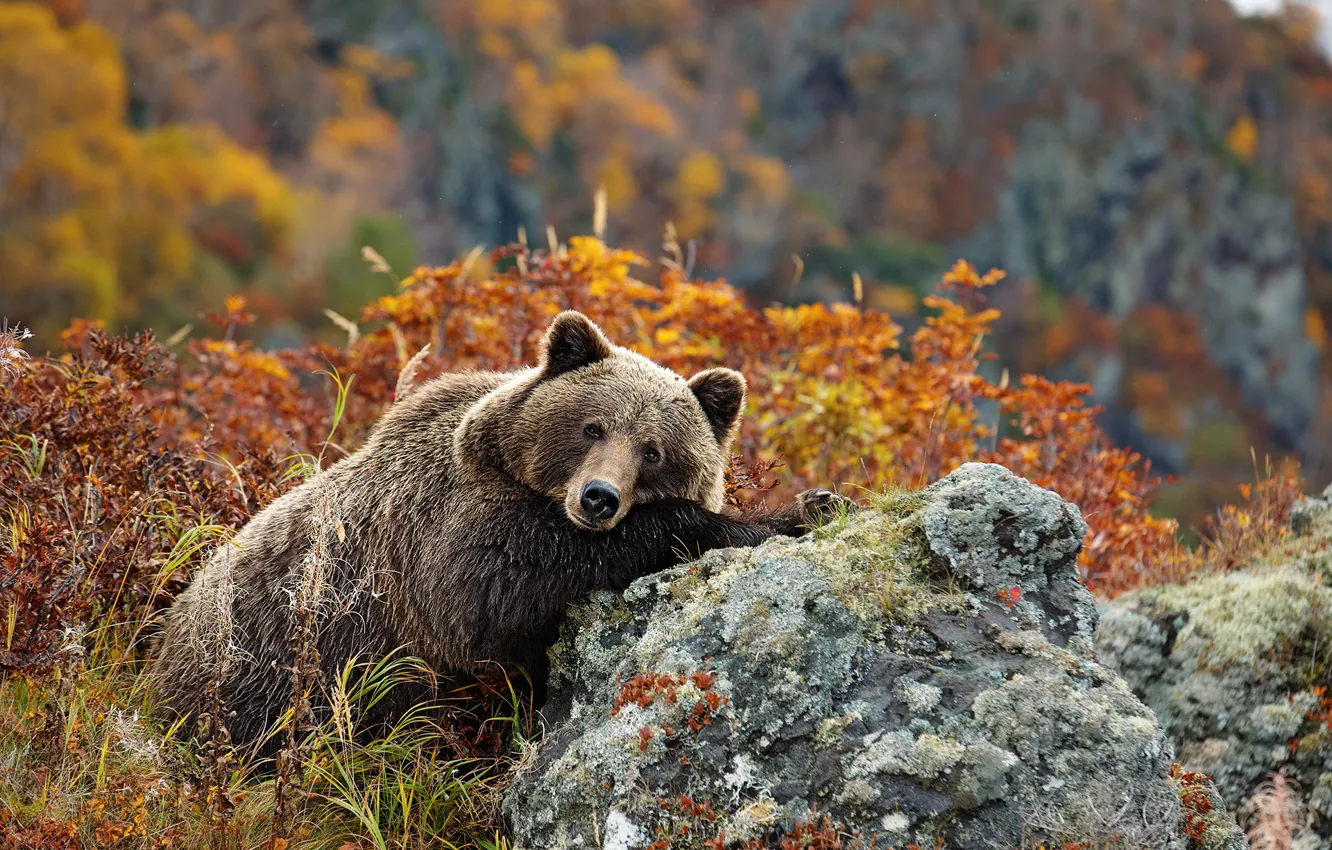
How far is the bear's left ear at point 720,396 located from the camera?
187 inches

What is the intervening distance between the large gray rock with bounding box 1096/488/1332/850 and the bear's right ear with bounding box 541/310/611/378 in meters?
2.51

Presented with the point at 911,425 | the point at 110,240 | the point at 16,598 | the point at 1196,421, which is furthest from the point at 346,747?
the point at 1196,421

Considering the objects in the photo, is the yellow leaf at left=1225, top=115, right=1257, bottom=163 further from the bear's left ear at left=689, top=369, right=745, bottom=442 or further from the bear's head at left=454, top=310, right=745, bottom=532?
the bear's head at left=454, top=310, right=745, bottom=532

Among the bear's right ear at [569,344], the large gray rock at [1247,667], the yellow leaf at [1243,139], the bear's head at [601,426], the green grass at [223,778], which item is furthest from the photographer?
the yellow leaf at [1243,139]

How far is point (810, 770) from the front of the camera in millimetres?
3381

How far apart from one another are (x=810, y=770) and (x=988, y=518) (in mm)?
1040

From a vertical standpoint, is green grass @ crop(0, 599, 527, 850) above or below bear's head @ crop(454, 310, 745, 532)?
below

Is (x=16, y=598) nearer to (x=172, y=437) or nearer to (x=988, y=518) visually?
(x=172, y=437)

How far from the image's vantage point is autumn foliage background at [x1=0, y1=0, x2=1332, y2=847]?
4.77 metres

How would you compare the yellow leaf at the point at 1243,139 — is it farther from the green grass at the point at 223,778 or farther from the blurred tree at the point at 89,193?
the green grass at the point at 223,778

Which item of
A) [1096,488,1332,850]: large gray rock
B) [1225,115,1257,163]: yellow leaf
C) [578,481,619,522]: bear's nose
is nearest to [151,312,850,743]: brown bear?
[578,481,619,522]: bear's nose

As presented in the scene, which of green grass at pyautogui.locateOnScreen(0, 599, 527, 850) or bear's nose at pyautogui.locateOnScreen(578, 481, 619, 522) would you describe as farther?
bear's nose at pyautogui.locateOnScreen(578, 481, 619, 522)

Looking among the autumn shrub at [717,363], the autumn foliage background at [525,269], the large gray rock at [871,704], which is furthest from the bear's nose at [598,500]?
the autumn shrub at [717,363]

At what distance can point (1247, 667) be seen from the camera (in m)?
4.63
